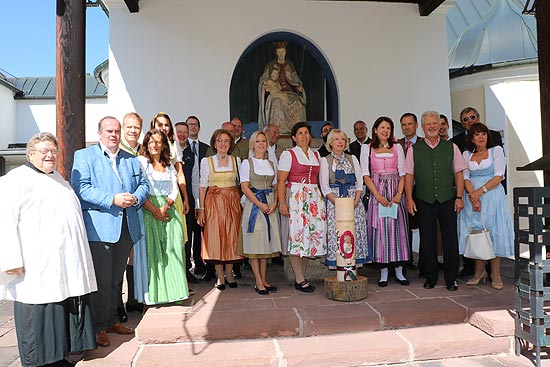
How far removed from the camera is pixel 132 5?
22.5 feet

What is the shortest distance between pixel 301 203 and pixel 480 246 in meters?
1.72

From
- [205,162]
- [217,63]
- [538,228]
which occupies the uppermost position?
[217,63]

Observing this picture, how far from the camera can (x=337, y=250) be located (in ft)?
14.0

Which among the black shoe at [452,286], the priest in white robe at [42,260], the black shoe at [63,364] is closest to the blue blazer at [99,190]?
the priest in white robe at [42,260]

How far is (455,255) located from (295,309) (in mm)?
1704

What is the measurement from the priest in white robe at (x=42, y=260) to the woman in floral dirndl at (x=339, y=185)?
227cm

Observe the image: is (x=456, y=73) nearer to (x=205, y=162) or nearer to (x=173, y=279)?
(x=205, y=162)

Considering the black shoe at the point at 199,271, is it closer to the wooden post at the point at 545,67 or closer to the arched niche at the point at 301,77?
the arched niche at the point at 301,77

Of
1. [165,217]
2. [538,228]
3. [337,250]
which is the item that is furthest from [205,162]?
[538,228]

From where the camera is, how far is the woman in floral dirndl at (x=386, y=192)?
183 inches

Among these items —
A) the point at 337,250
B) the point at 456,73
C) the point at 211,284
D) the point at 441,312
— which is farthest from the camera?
the point at 456,73

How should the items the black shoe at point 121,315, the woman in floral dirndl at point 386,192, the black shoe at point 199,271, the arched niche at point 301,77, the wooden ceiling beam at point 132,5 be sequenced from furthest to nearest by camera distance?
the arched niche at point 301,77
the wooden ceiling beam at point 132,5
the black shoe at point 199,271
the woman in floral dirndl at point 386,192
the black shoe at point 121,315

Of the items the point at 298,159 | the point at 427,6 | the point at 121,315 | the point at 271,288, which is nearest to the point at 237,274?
the point at 271,288

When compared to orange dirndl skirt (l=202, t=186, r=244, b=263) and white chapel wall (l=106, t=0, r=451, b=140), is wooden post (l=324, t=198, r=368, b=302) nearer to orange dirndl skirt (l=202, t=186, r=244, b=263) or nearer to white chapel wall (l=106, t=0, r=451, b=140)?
orange dirndl skirt (l=202, t=186, r=244, b=263)
